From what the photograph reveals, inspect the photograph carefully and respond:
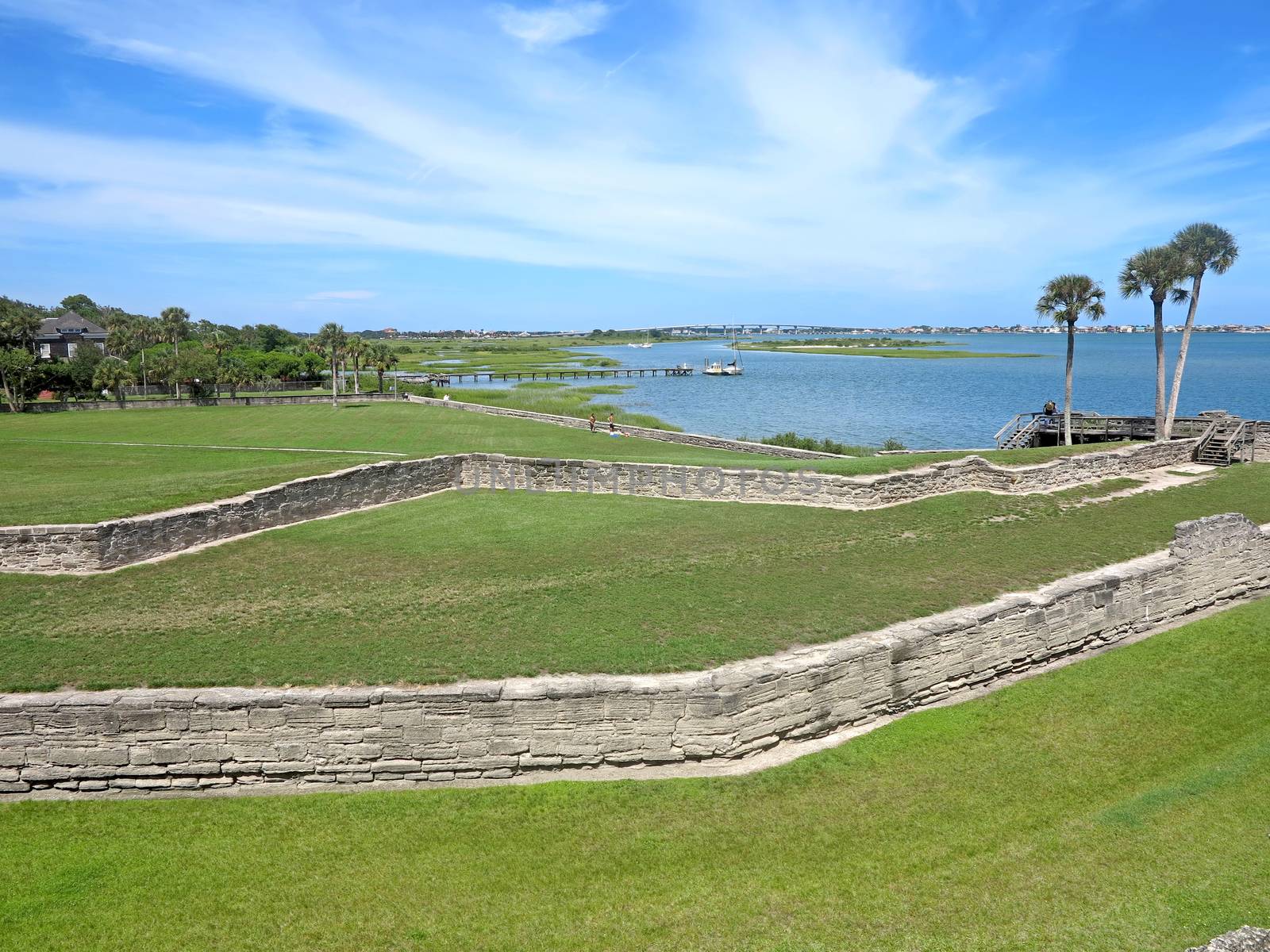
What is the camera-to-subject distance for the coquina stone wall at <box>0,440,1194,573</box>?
13750 mm

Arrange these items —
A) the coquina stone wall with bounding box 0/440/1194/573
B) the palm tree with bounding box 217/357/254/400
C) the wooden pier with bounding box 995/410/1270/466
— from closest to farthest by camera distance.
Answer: the coquina stone wall with bounding box 0/440/1194/573
the wooden pier with bounding box 995/410/1270/466
the palm tree with bounding box 217/357/254/400

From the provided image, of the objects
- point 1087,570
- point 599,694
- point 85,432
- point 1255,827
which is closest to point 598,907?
point 599,694

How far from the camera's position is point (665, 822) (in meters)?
7.64

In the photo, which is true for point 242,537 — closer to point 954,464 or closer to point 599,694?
point 599,694

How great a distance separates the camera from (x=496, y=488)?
22922 millimetres

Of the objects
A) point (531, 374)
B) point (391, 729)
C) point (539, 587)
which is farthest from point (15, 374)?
point (531, 374)

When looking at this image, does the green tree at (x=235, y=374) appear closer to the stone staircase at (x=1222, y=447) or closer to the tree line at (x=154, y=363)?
the tree line at (x=154, y=363)

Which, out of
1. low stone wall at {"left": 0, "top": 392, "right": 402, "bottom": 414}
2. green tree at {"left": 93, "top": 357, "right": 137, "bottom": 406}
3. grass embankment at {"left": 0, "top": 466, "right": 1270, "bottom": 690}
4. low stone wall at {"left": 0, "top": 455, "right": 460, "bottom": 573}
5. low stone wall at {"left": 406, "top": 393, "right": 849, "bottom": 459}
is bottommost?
grass embankment at {"left": 0, "top": 466, "right": 1270, "bottom": 690}

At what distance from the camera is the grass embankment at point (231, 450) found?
1741 cm

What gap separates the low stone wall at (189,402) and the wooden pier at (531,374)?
23.3 meters

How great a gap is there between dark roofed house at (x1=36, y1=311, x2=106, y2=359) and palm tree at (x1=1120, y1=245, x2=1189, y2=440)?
3552 inches

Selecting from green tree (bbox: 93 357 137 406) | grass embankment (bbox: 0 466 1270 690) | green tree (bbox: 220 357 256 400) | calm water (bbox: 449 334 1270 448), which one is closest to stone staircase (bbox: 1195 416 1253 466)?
grass embankment (bbox: 0 466 1270 690)

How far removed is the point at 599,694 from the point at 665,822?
142 cm

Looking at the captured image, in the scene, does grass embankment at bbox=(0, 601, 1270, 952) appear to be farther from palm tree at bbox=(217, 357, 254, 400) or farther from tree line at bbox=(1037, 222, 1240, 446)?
palm tree at bbox=(217, 357, 254, 400)
